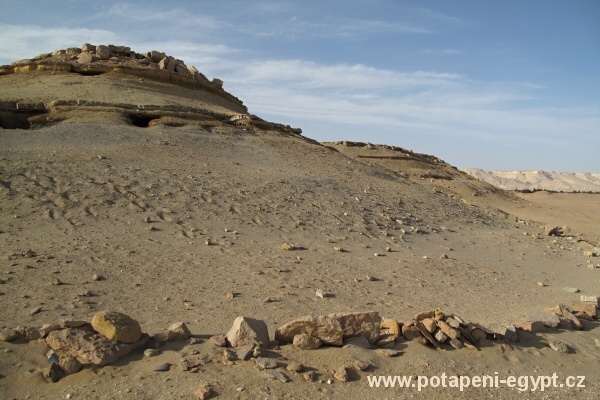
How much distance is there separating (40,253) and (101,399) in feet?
11.7

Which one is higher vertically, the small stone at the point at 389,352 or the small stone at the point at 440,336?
the small stone at the point at 440,336

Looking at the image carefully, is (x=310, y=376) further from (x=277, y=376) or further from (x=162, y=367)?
(x=162, y=367)

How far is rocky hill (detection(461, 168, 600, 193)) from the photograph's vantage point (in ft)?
254

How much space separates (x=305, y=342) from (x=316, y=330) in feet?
0.51

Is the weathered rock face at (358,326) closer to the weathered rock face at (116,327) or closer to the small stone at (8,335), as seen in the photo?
the weathered rock face at (116,327)

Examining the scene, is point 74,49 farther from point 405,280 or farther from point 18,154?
point 405,280

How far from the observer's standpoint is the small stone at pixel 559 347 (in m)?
4.50

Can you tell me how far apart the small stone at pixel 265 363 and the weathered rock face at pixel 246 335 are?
20cm

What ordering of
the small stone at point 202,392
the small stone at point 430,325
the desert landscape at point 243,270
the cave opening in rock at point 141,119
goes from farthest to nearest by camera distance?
the cave opening in rock at point 141,119 < the small stone at point 430,325 < the desert landscape at point 243,270 < the small stone at point 202,392

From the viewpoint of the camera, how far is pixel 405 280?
22.0 ft

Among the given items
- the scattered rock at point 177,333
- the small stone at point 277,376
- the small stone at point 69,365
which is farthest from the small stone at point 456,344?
the small stone at point 69,365

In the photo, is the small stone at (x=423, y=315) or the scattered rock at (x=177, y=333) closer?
the scattered rock at (x=177, y=333)

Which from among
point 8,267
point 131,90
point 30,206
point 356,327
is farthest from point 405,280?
point 131,90

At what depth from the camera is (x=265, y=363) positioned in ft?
11.7
